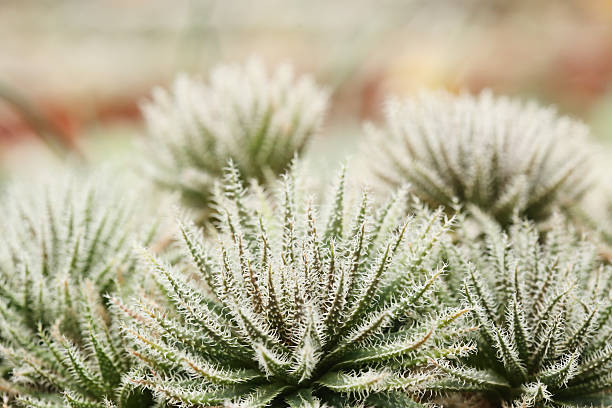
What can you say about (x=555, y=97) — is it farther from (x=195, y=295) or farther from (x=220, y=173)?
(x=195, y=295)

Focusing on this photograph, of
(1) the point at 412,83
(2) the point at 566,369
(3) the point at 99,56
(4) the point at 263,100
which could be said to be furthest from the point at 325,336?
(3) the point at 99,56

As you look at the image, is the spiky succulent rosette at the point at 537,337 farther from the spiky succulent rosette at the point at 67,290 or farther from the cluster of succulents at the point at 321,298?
the spiky succulent rosette at the point at 67,290

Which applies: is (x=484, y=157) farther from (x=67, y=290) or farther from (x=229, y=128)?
(x=67, y=290)

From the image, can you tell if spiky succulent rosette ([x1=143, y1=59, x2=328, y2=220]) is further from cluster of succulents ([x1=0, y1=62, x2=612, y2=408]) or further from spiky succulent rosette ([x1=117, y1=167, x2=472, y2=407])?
spiky succulent rosette ([x1=117, y1=167, x2=472, y2=407])

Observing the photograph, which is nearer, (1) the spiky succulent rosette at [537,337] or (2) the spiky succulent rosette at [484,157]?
(1) the spiky succulent rosette at [537,337]

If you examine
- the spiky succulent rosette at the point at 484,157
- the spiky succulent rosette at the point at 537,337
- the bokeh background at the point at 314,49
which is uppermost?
the bokeh background at the point at 314,49

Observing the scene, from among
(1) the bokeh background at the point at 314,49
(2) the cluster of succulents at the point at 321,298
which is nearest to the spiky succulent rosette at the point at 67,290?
(2) the cluster of succulents at the point at 321,298
